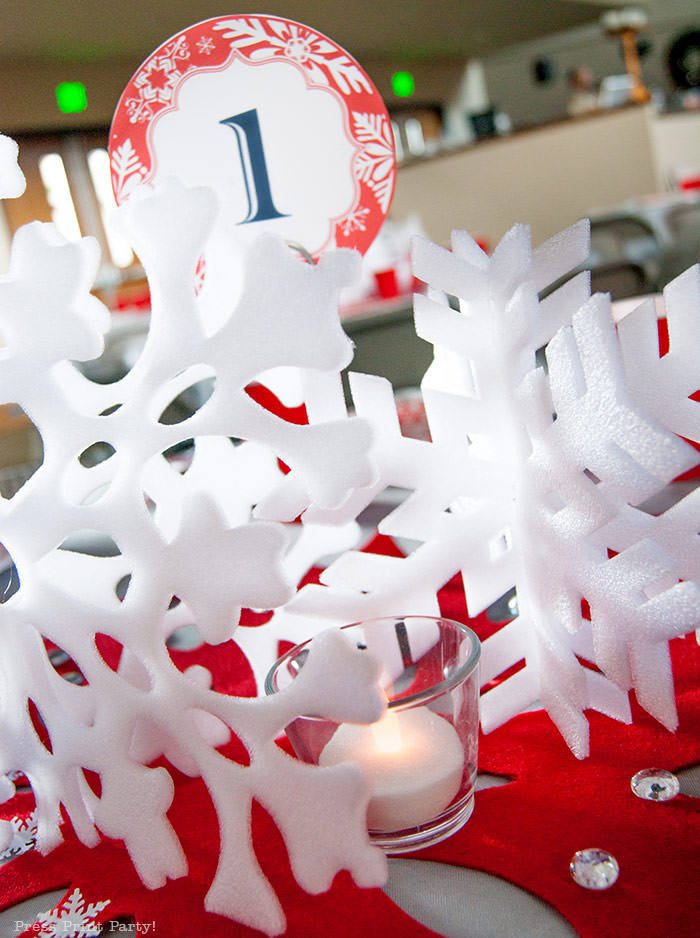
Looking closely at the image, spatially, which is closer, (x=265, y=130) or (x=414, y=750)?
(x=414, y=750)

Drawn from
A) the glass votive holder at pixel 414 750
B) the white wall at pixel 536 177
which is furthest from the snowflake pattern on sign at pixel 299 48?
the white wall at pixel 536 177

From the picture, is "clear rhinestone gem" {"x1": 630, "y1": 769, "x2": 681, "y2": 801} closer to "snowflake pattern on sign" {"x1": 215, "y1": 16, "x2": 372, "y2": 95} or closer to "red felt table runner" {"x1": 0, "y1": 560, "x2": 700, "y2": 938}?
"red felt table runner" {"x1": 0, "y1": 560, "x2": 700, "y2": 938}

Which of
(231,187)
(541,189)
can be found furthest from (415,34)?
(231,187)

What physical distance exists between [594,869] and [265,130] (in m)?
0.46

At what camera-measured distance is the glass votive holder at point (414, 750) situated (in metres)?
0.43

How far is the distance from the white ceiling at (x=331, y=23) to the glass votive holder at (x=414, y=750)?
51 centimetres

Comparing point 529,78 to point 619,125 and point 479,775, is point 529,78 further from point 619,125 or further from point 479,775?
point 479,775

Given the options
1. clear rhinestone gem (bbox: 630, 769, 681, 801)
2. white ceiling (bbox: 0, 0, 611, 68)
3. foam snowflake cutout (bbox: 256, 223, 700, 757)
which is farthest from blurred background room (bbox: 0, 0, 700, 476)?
clear rhinestone gem (bbox: 630, 769, 681, 801)

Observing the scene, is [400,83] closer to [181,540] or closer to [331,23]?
[331,23]

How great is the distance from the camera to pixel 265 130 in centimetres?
58

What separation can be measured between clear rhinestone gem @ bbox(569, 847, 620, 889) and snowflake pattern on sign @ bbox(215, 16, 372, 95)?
0.46 metres

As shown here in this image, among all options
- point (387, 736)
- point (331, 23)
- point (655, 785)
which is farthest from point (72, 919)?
point (331, 23)

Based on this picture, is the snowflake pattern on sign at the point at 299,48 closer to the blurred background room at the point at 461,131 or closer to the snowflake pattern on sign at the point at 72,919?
the blurred background room at the point at 461,131

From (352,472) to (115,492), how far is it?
0.11 metres
